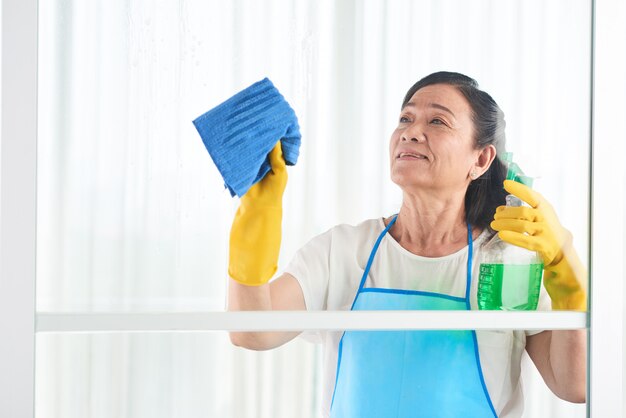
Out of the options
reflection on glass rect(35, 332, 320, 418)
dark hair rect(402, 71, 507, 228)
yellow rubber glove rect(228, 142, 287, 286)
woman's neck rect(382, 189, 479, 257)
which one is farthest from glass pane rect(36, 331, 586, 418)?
dark hair rect(402, 71, 507, 228)

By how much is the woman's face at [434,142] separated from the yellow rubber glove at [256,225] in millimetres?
186

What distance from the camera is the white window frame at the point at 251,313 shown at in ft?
3.12

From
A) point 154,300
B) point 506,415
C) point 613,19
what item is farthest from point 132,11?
point 506,415

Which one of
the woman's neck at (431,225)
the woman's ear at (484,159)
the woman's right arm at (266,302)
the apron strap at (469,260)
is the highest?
the woman's ear at (484,159)

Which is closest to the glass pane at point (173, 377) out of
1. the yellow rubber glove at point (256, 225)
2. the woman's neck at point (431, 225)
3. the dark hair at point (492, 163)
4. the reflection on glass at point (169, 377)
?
the reflection on glass at point (169, 377)

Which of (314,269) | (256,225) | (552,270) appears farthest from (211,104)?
(552,270)

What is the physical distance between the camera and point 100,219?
39.8 inches

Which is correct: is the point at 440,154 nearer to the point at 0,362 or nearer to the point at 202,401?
the point at 202,401

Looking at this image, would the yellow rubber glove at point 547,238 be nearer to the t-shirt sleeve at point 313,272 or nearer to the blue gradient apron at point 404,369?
the blue gradient apron at point 404,369

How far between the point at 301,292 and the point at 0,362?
433 mm

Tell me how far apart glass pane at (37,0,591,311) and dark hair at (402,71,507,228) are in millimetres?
23

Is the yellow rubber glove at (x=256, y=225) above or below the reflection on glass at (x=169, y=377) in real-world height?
above

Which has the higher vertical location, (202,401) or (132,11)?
(132,11)

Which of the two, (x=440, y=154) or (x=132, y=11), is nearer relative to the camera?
(x=132, y=11)
